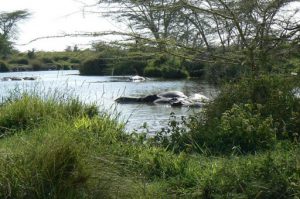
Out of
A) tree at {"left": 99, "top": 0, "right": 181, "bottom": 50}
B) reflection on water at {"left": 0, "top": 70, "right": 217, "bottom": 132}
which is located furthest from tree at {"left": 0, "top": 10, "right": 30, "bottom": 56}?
tree at {"left": 99, "top": 0, "right": 181, "bottom": 50}

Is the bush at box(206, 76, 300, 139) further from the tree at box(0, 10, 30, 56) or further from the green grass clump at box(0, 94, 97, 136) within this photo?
the tree at box(0, 10, 30, 56)

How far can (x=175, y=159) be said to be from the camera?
4.86m

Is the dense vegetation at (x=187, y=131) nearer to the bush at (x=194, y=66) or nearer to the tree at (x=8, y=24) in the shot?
the bush at (x=194, y=66)

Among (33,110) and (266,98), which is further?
(33,110)

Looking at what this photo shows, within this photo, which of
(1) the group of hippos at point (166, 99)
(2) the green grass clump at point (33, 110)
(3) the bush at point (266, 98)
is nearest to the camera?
(3) the bush at point (266, 98)

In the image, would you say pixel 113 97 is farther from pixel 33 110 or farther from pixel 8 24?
pixel 8 24

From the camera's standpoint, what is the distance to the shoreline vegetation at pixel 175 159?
374cm

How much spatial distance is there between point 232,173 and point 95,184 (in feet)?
3.45

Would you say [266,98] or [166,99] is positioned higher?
[266,98]

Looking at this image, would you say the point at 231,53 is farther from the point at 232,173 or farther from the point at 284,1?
the point at 232,173

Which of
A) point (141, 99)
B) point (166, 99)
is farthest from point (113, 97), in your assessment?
point (166, 99)

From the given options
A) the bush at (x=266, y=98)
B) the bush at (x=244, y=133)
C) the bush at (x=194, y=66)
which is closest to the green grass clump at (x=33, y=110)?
the bush at (x=194, y=66)

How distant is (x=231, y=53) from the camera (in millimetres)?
7223

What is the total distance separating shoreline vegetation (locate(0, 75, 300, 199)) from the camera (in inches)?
147
